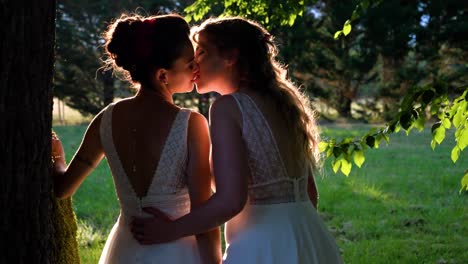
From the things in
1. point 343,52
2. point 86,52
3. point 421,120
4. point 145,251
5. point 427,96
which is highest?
point 427,96

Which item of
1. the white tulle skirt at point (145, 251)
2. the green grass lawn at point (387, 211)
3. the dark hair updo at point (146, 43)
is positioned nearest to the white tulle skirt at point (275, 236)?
the white tulle skirt at point (145, 251)

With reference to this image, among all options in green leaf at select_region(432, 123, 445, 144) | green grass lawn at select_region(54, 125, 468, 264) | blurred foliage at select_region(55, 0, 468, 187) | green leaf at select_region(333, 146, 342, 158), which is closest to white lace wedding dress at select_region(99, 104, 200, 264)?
green leaf at select_region(333, 146, 342, 158)

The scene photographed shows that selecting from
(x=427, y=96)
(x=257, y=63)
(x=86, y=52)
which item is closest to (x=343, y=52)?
(x=86, y=52)

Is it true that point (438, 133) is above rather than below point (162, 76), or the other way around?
below

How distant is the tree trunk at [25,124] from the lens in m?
2.00

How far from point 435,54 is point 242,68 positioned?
15.7 meters

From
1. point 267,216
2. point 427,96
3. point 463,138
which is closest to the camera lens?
point 267,216

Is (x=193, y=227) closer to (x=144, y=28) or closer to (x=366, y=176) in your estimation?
(x=144, y=28)

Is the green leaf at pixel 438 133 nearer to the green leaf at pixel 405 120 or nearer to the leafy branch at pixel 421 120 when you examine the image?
the leafy branch at pixel 421 120

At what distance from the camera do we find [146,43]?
7.30 ft

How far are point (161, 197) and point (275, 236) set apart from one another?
0.40m

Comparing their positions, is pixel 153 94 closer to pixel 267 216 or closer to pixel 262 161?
pixel 262 161

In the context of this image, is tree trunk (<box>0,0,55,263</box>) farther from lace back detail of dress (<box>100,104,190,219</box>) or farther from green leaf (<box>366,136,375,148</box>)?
green leaf (<box>366,136,375,148</box>)

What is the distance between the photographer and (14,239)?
205cm
